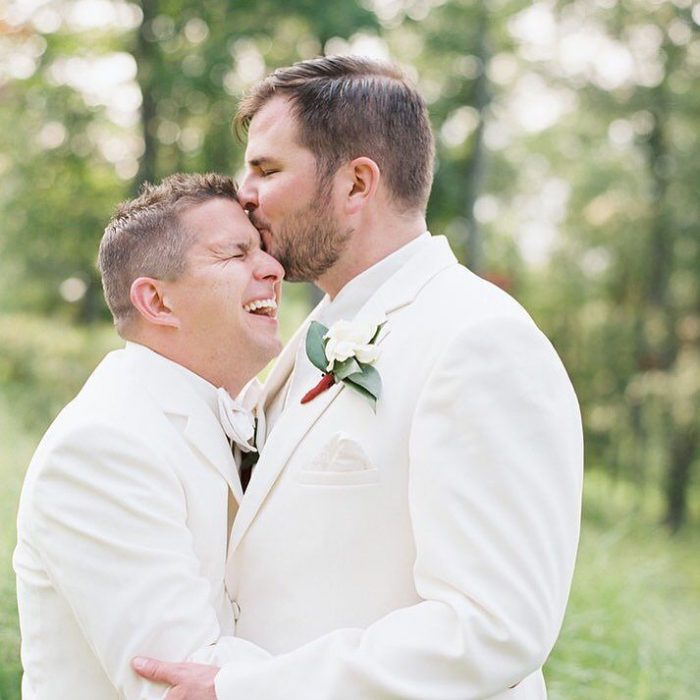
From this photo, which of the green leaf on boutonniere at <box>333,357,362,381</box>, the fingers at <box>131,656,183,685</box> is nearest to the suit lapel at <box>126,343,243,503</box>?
the green leaf on boutonniere at <box>333,357,362,381</box>

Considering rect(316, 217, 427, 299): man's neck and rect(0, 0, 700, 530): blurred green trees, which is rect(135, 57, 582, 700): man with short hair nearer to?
rect(316, 217, 427, 299): man's neck

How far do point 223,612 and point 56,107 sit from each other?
13.6 m

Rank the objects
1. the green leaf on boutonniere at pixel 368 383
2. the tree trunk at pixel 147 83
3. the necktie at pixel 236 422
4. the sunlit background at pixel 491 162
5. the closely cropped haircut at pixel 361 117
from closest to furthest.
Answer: the green leaf on boutonniere at pixel 368 383
the necktie at pixel 236 422
the closely cropped haircut at pixel 361 117
the sunlit background at pixel 491 162
the tree trunk at pixel 147 83

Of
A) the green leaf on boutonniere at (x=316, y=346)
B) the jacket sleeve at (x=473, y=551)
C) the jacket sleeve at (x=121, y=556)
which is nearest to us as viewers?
the jacket sleeve at (x=473, y=551)

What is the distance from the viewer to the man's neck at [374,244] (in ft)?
9.05

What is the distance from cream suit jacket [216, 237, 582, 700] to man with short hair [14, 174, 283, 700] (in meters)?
0.16

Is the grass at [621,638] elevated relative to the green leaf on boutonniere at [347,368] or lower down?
lower down

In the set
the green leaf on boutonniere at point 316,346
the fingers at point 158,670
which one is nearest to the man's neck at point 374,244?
the green leaf on boutonniere at point 316,346

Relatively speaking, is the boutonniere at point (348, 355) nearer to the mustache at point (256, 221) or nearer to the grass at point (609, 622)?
the mustache at point (256, 221)

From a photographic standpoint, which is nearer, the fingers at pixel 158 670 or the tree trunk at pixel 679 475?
the fingers at pixel 158 670

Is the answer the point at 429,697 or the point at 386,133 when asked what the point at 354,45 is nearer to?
the point at 386,133

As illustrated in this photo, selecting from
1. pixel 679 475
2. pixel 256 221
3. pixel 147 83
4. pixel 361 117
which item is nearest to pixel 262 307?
pixel 256 221

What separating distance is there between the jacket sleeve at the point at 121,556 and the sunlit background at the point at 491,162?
27.6 feet

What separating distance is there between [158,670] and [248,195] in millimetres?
1294
